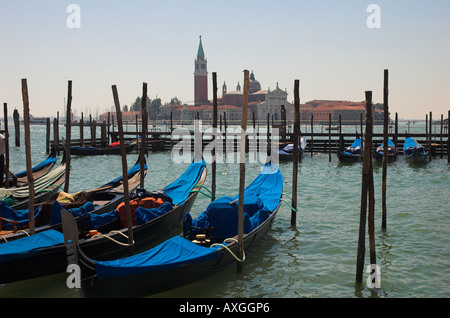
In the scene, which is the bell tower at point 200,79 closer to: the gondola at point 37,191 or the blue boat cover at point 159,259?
the gondola at point 37,191

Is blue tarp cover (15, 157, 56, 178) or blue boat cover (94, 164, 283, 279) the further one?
blue tarp cover (15, 157, 56, 178)

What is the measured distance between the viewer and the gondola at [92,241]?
433 cm

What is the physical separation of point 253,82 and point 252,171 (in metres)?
91.4

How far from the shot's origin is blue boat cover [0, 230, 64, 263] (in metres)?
4.25

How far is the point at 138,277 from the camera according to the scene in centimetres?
395

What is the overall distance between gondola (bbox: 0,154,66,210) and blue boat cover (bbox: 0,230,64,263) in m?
2.36

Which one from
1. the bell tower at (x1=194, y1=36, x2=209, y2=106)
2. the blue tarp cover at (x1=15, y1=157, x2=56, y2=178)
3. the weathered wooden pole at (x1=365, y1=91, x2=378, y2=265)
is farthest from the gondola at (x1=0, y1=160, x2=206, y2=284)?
the bell tower at (x1=194, y1=36, x2=209, y2=106)

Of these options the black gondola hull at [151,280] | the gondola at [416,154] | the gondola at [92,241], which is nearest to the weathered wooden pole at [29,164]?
the gondola at [92,241]

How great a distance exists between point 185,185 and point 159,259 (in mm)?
3521

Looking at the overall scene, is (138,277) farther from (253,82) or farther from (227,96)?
→ (253,82)

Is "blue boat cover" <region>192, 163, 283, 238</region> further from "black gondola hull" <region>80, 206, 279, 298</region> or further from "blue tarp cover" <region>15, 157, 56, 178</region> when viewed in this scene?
"blue tarp cover" <region>15, 157, 56, 178</region>

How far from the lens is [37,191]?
25.7 feet
